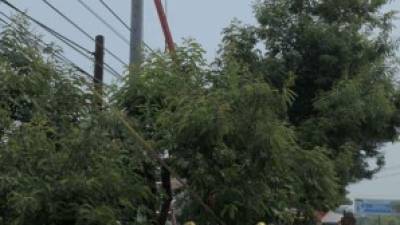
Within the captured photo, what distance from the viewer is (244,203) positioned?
25.6 ft

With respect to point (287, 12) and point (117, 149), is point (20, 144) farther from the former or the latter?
point (287, 12)

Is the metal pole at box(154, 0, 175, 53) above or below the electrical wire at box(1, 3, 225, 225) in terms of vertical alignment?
above

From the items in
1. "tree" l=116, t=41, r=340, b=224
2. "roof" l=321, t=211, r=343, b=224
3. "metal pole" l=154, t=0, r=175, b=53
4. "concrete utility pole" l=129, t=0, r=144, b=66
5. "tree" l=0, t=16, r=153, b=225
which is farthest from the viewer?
"roof" l=321, t=211, r=343, b=224

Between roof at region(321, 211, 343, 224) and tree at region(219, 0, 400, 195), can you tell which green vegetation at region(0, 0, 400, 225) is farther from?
roof at region(321, 211, 343, 224)

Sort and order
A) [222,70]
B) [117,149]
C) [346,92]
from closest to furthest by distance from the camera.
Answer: [117,149]
[222,70]
[346,92]

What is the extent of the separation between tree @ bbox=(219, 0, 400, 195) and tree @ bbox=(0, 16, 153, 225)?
590 cm

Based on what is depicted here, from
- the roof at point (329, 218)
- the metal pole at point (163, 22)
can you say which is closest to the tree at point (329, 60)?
the metal pole at point (163, 22)

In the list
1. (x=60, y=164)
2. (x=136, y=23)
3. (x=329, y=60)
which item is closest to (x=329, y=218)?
(x=329, y=60)

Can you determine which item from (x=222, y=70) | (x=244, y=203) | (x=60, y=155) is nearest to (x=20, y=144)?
(x=60, y=155)

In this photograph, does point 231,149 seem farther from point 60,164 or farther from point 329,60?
point 329,60

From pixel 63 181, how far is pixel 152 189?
170 cm

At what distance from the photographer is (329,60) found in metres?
14.7

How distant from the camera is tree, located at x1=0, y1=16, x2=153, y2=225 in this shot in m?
6.59

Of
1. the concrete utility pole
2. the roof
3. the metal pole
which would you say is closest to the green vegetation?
the metal pole
